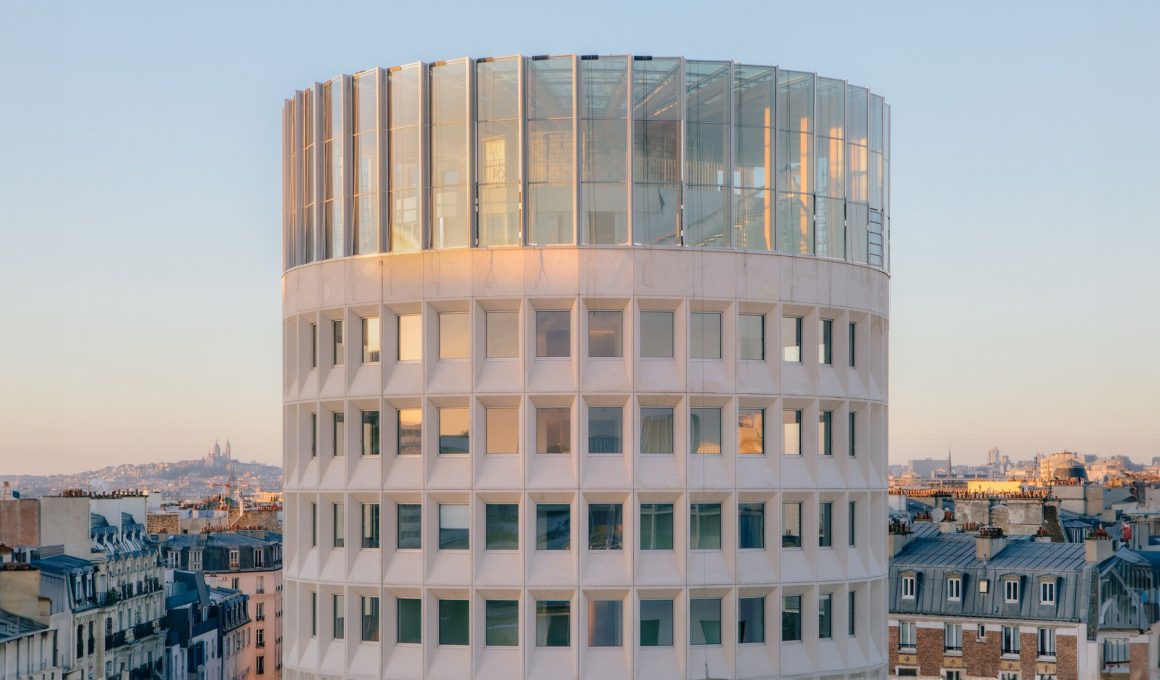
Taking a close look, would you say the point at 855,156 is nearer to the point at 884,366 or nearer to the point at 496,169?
A: the point at 884,366

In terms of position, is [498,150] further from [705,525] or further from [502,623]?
[502,623]

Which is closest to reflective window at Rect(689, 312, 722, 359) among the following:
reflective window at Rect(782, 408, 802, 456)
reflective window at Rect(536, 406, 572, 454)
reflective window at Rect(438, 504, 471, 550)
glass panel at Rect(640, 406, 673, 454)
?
glass panel at Rect(640, 406, 673, 454)

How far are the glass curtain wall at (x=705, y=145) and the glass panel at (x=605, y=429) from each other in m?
6.27

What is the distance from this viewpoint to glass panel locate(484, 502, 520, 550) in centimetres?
5066

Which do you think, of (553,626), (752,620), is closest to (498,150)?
(553,626)

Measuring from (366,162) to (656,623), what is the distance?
Result: 62.1ft

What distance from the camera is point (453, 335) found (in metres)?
51.9

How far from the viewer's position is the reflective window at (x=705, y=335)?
5144cm

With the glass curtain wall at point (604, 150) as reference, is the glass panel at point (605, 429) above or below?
below

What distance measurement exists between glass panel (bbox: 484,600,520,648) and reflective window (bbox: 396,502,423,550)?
334cm

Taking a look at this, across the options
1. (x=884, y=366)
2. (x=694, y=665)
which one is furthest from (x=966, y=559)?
(x=694, y=665)

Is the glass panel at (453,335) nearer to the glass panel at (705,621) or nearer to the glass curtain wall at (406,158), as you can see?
the glass curtain wall at (406,158)

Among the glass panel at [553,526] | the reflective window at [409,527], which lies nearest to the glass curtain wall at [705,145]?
the glass panel at [553,526]

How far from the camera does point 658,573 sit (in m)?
50.2
